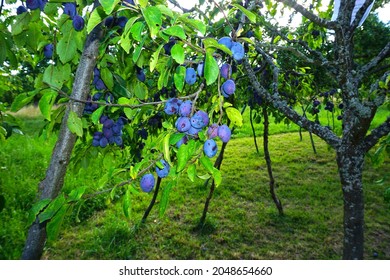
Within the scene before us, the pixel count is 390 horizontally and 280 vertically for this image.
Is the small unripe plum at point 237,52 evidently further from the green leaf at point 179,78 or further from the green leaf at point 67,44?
the green leaf at point 67,44

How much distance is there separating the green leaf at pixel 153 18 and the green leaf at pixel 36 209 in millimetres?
612

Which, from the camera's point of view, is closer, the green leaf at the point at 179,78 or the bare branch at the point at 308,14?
the green leaf at the point at 179,78

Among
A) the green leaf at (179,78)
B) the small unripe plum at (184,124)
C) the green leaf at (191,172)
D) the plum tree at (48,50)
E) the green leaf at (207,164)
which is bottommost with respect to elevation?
the green leaf at (191,172)

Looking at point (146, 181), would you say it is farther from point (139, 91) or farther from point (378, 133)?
point (378, 133)

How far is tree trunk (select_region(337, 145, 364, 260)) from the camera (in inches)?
63.6

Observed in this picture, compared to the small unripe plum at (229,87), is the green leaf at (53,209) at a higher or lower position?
lower

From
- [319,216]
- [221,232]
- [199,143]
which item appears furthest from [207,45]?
[319,216]

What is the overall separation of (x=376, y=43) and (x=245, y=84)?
110 inches

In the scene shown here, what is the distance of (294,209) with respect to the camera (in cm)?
375

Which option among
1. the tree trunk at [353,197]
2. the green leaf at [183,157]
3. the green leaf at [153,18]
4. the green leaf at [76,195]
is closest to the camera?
the green leaf at [153,18]

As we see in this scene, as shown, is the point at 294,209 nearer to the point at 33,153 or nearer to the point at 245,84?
the point at 245,84

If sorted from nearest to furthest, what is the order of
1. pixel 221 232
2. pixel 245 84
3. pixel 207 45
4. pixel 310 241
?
pixel 207 45
pixel 310 241
pixel 221 232
pixel 245 84

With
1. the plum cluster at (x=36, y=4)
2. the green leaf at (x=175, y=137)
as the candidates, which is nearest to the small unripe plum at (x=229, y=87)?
the green leaf at (x=175, y=137)

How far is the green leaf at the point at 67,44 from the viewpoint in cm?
107
